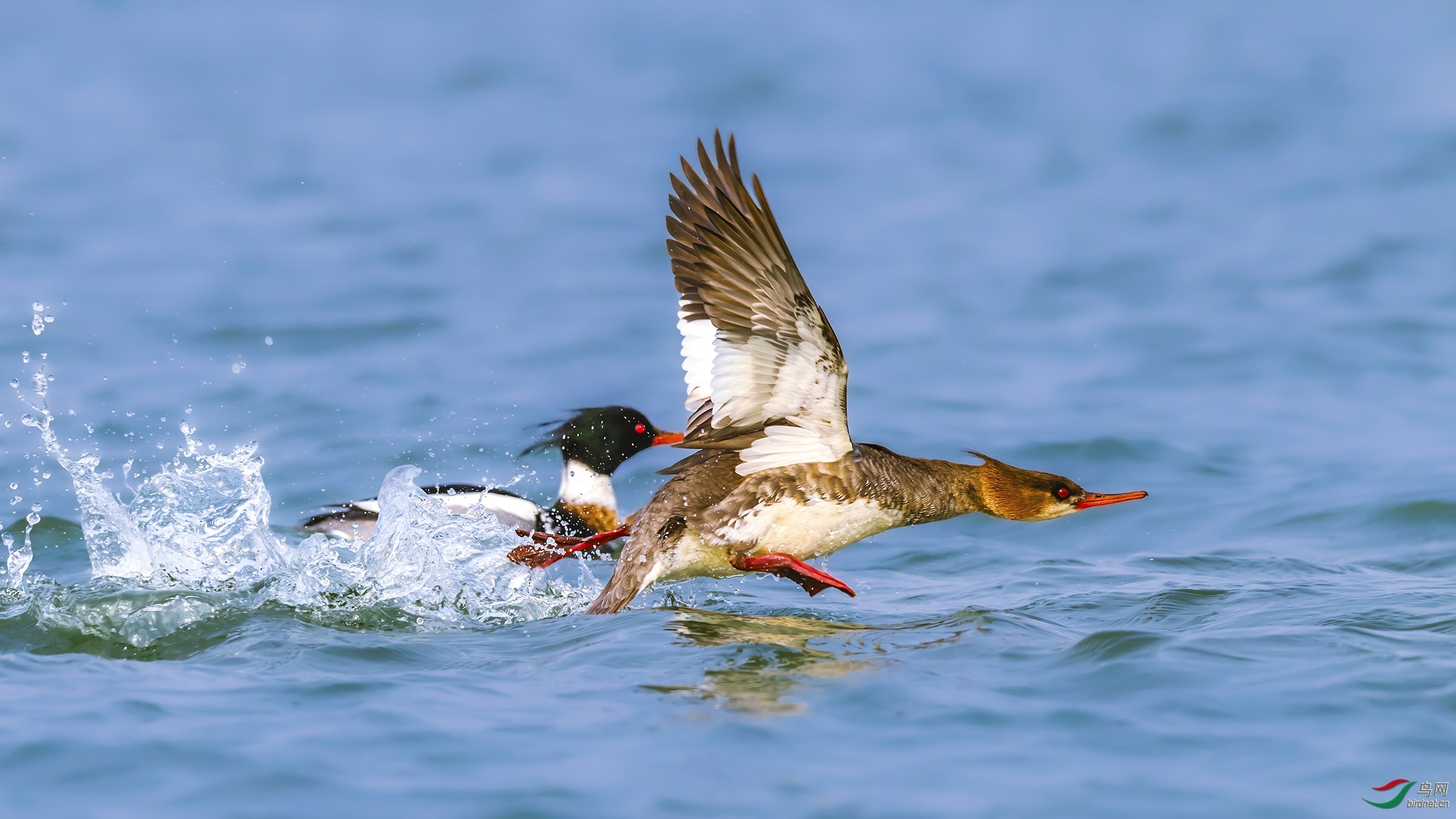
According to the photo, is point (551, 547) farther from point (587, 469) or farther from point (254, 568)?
point (587, 469)

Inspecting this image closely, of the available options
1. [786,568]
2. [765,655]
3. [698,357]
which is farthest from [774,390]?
[765,655]

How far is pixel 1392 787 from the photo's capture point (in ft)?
12.6

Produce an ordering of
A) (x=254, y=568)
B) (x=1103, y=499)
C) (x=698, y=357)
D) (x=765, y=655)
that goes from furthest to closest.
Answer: (x=1103, y=499) < (x=254, y=568) < (x=698, y=357) < (x=765, y=655)

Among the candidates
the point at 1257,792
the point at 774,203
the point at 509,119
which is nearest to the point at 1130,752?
the point at 1257,792

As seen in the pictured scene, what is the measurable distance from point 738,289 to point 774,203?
26.3ft

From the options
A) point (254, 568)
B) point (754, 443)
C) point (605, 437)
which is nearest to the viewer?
point (754, 443)

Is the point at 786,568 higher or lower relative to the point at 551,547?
lower

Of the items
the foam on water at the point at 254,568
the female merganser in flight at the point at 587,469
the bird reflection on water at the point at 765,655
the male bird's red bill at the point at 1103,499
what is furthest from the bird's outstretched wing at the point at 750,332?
the female merganser in flight at the point at 587,469

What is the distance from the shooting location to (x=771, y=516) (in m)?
5.45

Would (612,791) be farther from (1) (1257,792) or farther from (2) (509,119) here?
(2) (509,119)

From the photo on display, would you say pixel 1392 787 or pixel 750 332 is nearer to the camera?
pixel 1392 787

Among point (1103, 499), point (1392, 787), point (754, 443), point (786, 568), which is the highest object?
point (754, 443)

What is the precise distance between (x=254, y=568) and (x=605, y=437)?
9.13ft

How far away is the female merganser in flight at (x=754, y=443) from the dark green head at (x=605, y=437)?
240cm
